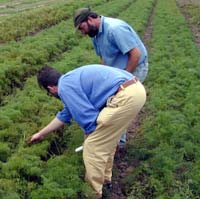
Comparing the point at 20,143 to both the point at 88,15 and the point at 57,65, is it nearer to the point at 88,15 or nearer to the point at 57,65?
the point at 88,15

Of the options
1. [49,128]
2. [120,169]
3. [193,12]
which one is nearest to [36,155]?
[49,128]

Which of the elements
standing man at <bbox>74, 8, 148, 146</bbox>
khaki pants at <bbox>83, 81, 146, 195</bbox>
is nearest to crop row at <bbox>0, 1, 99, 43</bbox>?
standing man at <bbox>74, 8, 148, 146</bbox>

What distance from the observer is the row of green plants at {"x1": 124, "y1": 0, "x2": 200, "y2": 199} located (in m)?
7.14

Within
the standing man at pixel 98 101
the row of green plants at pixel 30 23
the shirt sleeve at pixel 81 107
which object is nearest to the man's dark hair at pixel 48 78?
the standing man at pixel 98 101

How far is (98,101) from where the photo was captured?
6.34 m

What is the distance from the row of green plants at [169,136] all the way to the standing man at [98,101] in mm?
997

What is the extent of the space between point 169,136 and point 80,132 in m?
1.65

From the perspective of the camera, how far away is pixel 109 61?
7840 millimetres

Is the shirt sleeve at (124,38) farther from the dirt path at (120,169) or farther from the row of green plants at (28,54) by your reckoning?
the row of green plants at (28,54)

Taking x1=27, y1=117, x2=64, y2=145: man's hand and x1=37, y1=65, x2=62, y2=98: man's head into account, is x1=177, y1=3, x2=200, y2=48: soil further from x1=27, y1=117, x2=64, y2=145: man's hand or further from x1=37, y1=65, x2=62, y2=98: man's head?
x1=37, y1=65, x2=62, y2=98: man's head

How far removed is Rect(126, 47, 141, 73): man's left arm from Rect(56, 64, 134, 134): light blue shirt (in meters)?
1.10

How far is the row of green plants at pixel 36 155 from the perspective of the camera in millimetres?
6520

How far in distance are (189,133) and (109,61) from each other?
7.40 ft

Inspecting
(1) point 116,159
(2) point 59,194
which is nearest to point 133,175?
(1) point 116,159
